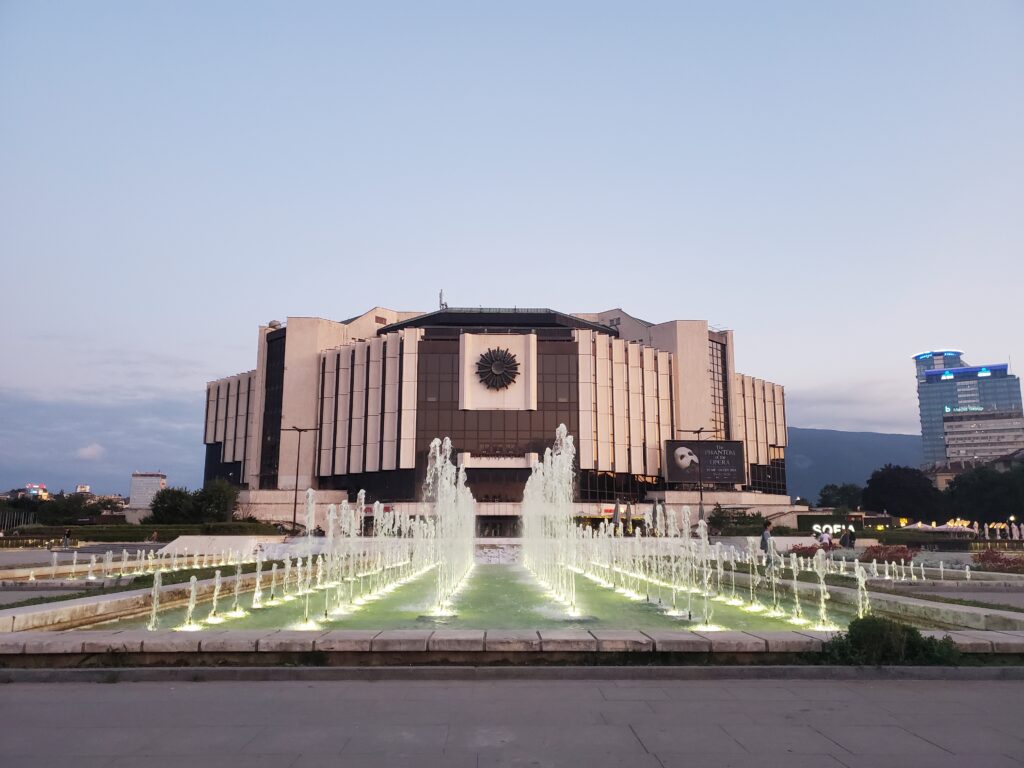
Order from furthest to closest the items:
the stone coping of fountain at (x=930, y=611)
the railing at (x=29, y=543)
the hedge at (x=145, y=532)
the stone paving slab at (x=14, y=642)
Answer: the hedge at (x=145, y=532) → the railing at (x=29, y=543) → the stone coping of fountain at (x=930, y=611) → the stone paving slab at (x=14, y=642)

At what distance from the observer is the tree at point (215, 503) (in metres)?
56.6

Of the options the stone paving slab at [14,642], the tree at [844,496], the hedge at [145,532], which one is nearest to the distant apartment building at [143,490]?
the hedge at [145,532]

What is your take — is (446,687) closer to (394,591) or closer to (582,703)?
(582,703)

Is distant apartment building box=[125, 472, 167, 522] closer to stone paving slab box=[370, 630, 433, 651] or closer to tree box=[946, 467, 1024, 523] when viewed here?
stone paving slab box=[370, 630, 433, 651]

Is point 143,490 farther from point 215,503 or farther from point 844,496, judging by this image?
point 844,496

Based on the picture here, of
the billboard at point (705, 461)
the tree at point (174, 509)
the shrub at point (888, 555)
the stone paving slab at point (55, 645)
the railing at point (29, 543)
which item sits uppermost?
the billboard at point (705, 461)

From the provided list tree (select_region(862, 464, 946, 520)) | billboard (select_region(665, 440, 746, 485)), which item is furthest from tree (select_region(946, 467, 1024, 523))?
billboard (select_region(665, 440, 746, 485))

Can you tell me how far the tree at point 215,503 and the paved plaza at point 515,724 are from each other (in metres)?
53.3

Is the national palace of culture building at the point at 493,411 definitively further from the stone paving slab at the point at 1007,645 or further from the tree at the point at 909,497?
the stone paving slab at the point at 1007,645

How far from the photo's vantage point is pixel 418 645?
25.6 ft

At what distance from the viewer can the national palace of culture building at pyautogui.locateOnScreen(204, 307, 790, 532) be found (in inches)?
2623

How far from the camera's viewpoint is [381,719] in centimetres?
587

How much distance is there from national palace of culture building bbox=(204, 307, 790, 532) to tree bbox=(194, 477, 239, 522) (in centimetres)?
788

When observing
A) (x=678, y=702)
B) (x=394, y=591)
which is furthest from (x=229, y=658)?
(x=394, y=591)
